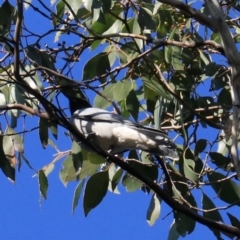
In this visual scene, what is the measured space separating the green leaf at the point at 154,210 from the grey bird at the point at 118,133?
0.86 feet

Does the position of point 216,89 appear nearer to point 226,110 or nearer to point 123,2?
point 226,110

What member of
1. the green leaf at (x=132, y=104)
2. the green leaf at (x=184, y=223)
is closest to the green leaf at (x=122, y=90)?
the green leaf at (x=132, y=104)

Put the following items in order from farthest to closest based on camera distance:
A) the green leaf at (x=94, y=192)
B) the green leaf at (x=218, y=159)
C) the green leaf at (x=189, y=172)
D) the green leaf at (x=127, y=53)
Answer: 1. the green leaf at (x=127, y=53)
2. the green leaf at (x=218, y=159)
3. the green leaf at (x=94, y=192)
4. the green leaf at (x=189, y=172)

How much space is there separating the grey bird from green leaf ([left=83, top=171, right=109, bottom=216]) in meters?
0.15

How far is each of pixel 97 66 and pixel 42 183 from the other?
551mm

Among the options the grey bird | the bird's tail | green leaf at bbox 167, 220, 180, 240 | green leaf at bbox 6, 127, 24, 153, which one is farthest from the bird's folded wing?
green leaf at bbox 167, 220, 180, 240

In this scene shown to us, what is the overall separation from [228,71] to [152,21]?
0.38 metres

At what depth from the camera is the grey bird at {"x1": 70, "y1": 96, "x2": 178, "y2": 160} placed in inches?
117

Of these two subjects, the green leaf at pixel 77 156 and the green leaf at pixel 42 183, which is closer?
the green leaf at pixel 77 156

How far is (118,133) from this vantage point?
11.0 ft

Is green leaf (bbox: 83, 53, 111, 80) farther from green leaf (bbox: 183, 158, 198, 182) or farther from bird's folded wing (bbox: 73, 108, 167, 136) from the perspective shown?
green leaf (bbox: 183, 158, 198, 182)

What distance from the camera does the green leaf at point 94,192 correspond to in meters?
3.16

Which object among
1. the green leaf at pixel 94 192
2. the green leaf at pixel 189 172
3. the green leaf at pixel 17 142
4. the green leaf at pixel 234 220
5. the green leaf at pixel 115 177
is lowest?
the green leaf at pixel 234 220

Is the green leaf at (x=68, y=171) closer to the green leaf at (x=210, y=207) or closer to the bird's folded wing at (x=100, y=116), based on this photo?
the bird's folded wing at (x=100, y=116)
